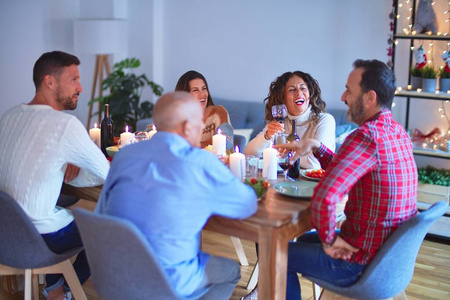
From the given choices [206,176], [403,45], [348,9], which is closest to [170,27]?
[348,9]

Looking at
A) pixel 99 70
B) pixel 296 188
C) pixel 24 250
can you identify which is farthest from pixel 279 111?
pixel 99 70

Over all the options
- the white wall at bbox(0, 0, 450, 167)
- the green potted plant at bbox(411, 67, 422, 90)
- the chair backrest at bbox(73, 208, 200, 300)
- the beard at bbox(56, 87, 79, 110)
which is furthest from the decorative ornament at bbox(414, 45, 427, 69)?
the chair backrest at bbox(73, 208, 200, 300)

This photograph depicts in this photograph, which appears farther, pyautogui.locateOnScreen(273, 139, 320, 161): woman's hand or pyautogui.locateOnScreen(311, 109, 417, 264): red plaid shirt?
pyautogui.locateOnScreen(273, 139, 320, 161): woman's hand

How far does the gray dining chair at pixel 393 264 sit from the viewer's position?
2.17 m

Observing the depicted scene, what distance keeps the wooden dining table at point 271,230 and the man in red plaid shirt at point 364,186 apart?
117 millimetres

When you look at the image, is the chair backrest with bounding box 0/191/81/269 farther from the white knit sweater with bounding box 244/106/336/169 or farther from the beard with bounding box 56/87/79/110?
the white knit sweater with bounding box 244/106/336/169

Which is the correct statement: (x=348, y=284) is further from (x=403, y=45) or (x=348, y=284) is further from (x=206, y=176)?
(x=403, y=45)

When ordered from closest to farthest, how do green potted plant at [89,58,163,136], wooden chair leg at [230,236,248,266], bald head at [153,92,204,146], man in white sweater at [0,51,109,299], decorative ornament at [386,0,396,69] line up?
bald head at [153,92,204,146] < man in white sweater at [0,51,109,299] < wooden chair leg at [230,236,248,266] < decorative ornament at [386,0,396,69] < green potted plant at [89,58,163,136]

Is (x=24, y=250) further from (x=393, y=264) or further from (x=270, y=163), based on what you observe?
(x=393, y=264)

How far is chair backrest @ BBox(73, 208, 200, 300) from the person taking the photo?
2.00 metres

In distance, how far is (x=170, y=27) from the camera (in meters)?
6.23

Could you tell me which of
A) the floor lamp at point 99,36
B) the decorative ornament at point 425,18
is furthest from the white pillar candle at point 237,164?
the floor lamp at point 99,36

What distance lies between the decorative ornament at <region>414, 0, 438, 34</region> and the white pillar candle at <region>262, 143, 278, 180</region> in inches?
87.0

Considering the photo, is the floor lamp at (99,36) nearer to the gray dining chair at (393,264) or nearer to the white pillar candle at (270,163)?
the white pillar candle at (270,163)
